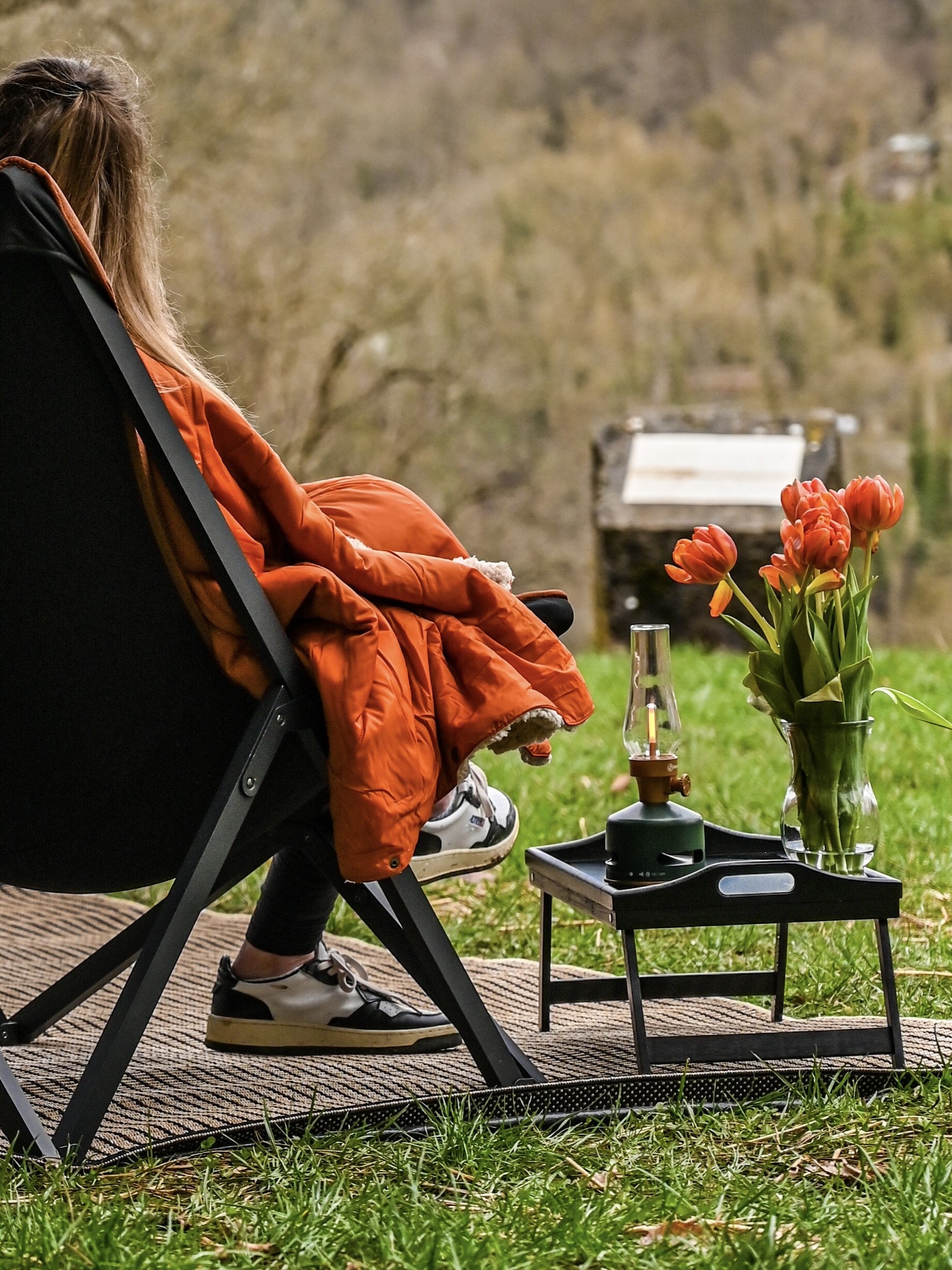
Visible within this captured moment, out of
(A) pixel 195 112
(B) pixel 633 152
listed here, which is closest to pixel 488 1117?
(A) pixel 195 112

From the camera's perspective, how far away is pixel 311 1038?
89.4 inches

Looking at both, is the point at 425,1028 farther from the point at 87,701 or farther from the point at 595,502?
the point at 595,502

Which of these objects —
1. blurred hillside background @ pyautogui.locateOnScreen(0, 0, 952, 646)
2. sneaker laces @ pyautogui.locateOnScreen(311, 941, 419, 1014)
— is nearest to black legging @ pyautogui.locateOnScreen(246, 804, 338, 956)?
sneaker laces @ pyautogui.locateOnScreen(311, 941, 419, 1014)

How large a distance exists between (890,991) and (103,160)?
152 centimetres

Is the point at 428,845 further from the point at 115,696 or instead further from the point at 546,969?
the point at 115,696

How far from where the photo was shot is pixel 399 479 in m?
14.3

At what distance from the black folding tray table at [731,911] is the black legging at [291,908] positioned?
12.9 inches

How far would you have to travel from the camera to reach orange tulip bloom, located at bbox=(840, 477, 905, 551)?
2.00 meters

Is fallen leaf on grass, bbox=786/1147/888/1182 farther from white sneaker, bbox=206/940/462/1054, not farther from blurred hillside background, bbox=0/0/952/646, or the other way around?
blurred hillside background, bbox=0/0/952/646

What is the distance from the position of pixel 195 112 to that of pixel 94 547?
10762 mm

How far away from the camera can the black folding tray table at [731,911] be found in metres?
1.91

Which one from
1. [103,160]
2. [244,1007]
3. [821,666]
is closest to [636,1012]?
[821,666]

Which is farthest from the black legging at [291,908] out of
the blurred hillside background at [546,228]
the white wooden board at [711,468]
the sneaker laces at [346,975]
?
the blurred hillside background at [546,228]

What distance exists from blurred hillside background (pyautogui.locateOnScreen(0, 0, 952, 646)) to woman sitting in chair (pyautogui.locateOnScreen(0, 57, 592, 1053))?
6545 mm
